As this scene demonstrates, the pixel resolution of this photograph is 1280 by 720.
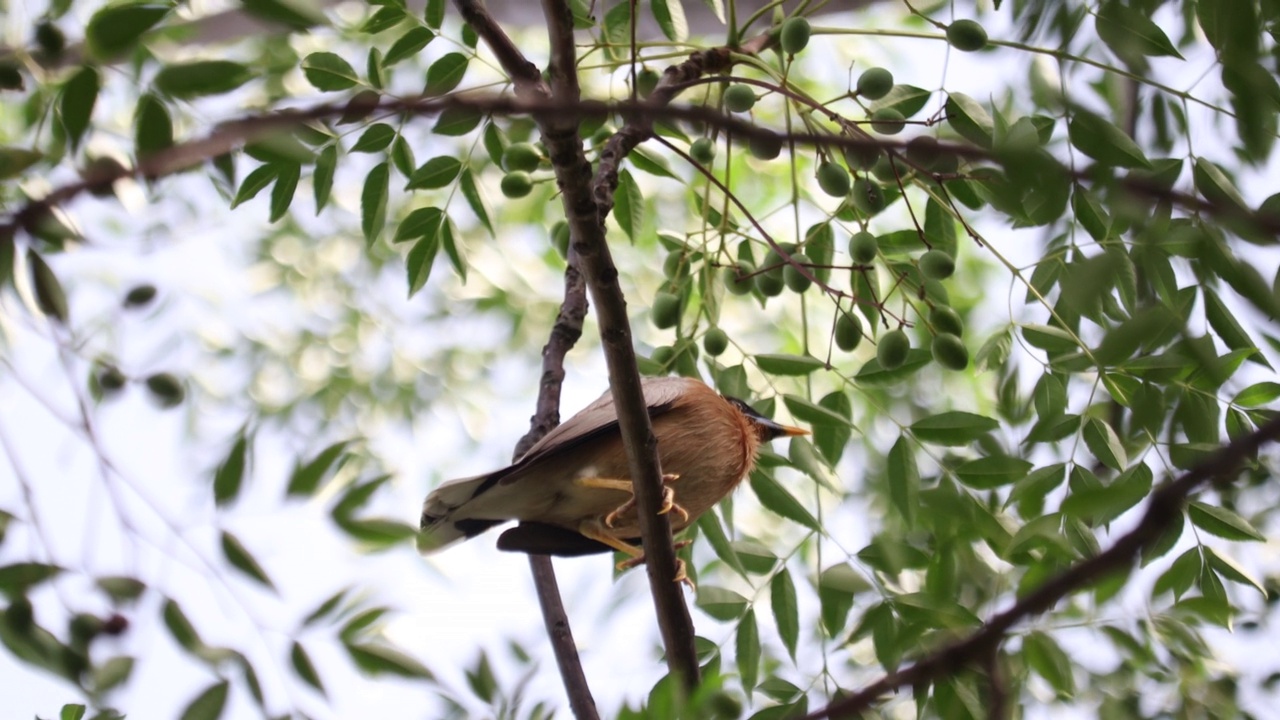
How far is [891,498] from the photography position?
2818 millimetres

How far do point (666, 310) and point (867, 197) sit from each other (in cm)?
70

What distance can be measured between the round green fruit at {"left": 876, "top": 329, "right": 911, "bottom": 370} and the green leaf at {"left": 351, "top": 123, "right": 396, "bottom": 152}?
1.44m

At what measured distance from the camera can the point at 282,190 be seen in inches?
106

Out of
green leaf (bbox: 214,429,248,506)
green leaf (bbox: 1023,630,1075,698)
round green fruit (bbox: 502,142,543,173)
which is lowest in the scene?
green leaf (bbox: 1023,630,1075,698)

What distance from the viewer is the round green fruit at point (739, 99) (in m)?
2.86

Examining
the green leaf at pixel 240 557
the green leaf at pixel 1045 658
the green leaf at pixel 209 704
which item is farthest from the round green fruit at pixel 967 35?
the green leaf at pixel 209 704

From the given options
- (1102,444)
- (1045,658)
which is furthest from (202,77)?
(1102,444)

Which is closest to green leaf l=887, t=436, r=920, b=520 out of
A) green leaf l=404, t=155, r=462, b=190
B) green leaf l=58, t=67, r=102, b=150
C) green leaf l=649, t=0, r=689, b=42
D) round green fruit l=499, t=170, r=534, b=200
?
round green fruit l=499, t=170, r=534, b=200

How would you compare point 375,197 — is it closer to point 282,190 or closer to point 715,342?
point 282,190

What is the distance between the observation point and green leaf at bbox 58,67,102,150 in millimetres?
1599

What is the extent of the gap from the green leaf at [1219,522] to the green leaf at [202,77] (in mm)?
2302

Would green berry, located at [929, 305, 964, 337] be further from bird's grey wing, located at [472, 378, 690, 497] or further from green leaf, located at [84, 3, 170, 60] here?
green leaf, located at [84, 3, 170, 60]

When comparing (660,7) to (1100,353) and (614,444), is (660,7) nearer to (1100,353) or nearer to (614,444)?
(614,444)

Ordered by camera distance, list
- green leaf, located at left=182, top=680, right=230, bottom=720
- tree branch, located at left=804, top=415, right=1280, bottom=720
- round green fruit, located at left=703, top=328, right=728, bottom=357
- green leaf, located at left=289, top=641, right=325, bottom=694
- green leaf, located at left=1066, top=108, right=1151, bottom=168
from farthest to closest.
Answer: round green fruit, located at left=703, top=328, right=728, bottom=357 → green leaf, located at left=289, top=641, right=325, bottom=694 → green leaf, located at left=182, top=680, right=230, bottom=720 → green leaf, located at left=1066, top=108, right=1151, bottom=168 → tree branch, located at left=804, top=415, right=1280, bottom=720
